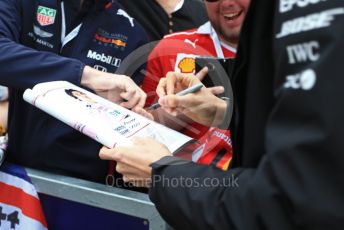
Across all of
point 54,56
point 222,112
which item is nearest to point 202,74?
point 222,112

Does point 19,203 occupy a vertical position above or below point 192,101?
below

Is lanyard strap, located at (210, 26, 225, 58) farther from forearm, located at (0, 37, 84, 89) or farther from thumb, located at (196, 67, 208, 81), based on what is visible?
forearm, located at (0, 37, 84, 89)

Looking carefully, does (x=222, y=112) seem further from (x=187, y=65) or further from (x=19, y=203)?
(x=19, y=203)

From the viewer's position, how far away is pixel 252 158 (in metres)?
0.90

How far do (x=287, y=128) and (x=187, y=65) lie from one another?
131 cm

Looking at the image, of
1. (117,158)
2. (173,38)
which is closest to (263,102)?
(117,158)

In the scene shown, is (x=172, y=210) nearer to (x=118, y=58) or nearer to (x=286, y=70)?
(x=286, y=70)

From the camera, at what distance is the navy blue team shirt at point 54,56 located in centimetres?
167

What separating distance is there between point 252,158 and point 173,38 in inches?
53.0

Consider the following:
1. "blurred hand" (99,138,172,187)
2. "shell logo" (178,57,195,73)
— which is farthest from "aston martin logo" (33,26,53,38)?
"blurred hand" (99,138,172,187)

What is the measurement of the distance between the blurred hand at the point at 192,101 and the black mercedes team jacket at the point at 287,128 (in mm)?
582

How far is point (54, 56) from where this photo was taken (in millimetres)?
1590

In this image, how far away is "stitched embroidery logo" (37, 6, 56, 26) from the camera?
67.1 inches

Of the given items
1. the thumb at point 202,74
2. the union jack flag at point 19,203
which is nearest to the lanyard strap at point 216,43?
the thumb at point 202,74
